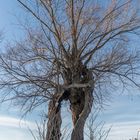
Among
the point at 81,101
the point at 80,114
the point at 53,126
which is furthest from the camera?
the point at 81,101

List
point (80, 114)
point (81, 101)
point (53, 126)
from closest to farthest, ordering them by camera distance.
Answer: point (53, 126) → point (80, 114) → point (81, 101)

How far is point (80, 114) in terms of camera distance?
603 inches

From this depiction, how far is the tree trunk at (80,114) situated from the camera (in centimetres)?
1476

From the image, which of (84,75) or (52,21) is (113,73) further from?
(52,21)

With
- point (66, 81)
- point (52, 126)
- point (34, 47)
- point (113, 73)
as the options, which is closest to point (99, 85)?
point (113, 73)

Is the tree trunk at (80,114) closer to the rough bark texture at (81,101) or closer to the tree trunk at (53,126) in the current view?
the rough bark texture at (81,101)

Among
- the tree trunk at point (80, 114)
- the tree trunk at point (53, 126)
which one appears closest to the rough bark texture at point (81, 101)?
the tree trunk at point (80, 114)

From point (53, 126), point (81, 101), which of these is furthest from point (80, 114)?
point (53, 126)

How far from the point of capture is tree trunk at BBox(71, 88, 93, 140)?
48.4 feet

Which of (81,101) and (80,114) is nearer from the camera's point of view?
(80,114)

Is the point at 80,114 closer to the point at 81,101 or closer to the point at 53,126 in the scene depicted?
the point at 81,101

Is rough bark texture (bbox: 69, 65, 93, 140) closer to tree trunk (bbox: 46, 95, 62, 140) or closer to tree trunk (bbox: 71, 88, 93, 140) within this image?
tree trunk (bbox: 71, 88, 93, 140)

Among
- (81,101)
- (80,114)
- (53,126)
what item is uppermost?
(81,101)

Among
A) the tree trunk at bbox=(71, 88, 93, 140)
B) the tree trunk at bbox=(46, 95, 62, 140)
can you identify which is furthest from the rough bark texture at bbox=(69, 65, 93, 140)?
the tree trunk at bbox=(46, 95, 62, 140)
